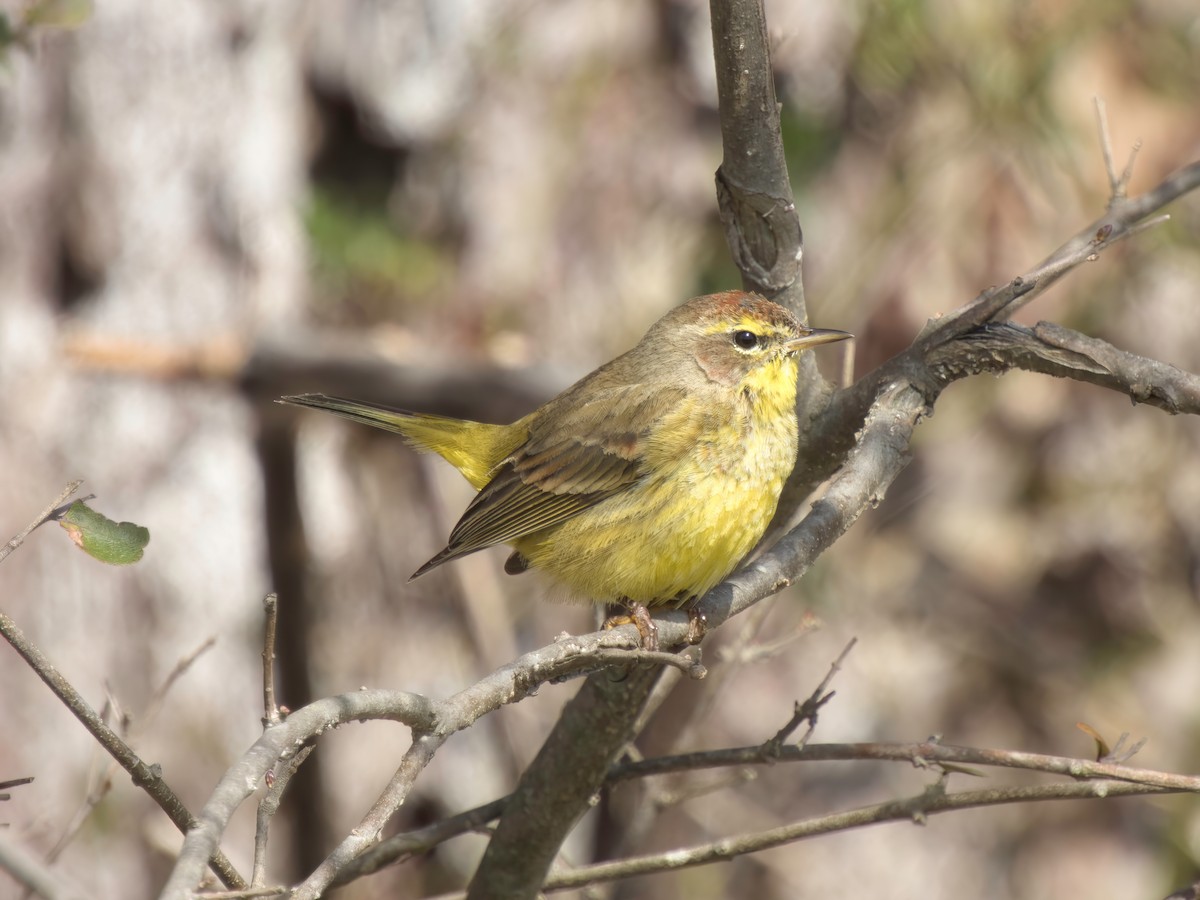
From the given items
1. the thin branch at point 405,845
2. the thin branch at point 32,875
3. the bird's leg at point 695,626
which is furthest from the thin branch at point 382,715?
the thin branch at point 405,845

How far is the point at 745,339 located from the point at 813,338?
29cm

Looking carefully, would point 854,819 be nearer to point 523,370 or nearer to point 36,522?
point 36,522

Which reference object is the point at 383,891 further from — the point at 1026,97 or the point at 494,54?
the point at 1026,97

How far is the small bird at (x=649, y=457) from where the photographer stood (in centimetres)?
361

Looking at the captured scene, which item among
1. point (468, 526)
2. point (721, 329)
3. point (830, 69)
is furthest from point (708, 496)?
point (830, 69)

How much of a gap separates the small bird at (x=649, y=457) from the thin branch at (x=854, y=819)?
60cm

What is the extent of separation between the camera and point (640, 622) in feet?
11.1

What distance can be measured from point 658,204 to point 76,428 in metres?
3.18

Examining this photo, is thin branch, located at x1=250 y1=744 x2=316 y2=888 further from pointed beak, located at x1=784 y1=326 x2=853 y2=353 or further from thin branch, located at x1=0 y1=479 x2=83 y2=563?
pointed beak, located at x1=784 y1=326 x2=853 y2=353

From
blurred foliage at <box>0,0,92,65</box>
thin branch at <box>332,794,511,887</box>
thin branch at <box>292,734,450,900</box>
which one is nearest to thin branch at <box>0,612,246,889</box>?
thin branch at <box>292,734,450,900</box>

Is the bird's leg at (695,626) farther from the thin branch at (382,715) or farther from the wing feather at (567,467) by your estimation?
the wing feather at (567,467)

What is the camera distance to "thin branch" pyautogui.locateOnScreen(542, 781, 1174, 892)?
8.46ft

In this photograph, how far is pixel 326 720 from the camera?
77.4 inches

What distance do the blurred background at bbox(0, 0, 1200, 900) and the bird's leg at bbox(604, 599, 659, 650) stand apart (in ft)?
5.65
